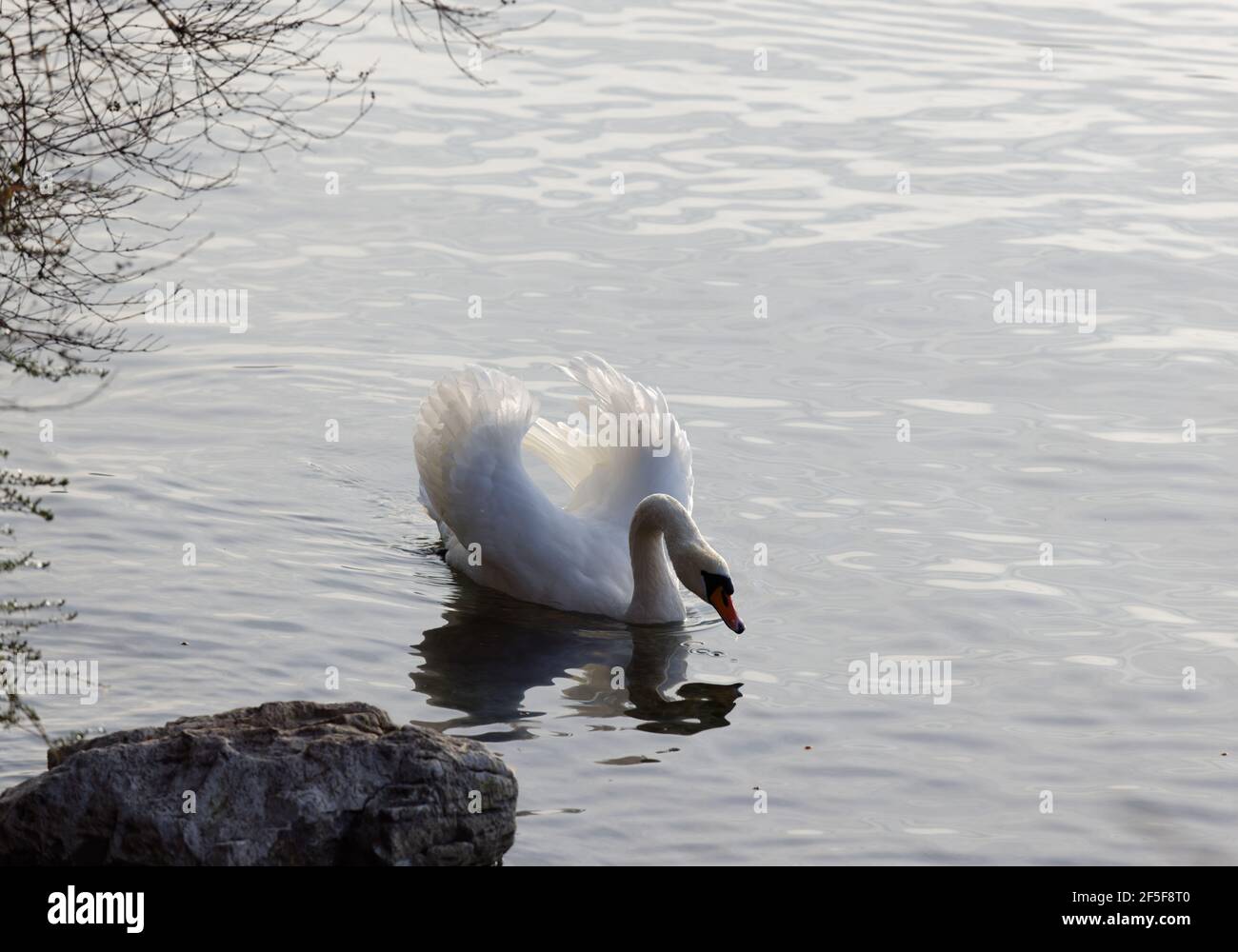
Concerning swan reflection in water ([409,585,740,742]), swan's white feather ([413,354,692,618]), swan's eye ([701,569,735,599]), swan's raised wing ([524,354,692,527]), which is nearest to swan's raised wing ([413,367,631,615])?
swan's white feather ([413,354,692,618])

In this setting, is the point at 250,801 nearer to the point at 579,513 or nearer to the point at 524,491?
the point at 524,491

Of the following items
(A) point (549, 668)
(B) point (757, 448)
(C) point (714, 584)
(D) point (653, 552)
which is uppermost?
(B) point (757, 448)

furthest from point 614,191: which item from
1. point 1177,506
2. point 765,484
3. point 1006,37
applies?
point 1006,37

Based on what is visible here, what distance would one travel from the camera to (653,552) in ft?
36.1

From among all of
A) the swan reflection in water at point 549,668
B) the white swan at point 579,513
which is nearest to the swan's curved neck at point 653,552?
the white swan at point 579,513

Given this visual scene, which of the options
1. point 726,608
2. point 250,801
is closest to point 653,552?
point 726,608

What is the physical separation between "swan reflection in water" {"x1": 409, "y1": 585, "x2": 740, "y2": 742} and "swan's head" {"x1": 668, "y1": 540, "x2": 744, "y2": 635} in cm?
34

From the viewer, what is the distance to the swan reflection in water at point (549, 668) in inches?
381

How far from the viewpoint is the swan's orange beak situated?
34.2 feet

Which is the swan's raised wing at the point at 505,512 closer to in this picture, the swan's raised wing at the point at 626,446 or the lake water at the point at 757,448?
the lake water at the point at 757,448

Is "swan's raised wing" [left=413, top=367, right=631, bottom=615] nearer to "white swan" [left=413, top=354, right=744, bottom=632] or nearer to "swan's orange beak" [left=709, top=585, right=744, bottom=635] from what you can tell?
"white swan" [left=413, top=354, right=744, bottom=632]

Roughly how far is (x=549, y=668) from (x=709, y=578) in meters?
0.99

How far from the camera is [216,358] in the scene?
571 inches
